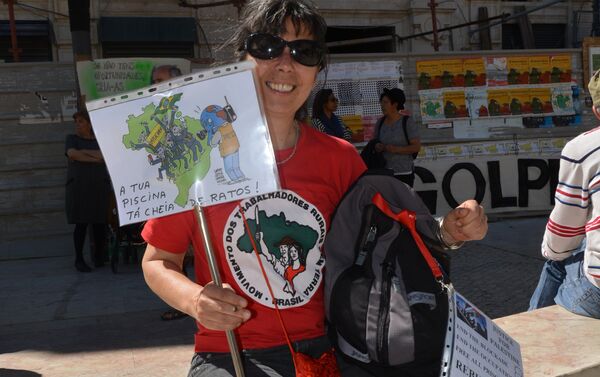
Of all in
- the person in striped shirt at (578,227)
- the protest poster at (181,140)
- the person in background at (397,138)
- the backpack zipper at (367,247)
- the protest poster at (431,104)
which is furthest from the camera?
the protest poster at (431,104)

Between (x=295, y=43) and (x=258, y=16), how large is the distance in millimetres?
147

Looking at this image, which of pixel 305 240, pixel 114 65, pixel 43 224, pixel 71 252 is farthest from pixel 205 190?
pixel 43 224

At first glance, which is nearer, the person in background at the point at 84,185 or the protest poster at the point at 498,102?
the person in background at the point at 84,185

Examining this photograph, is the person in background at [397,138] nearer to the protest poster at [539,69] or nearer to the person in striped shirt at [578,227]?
the protest poster at [539,69]

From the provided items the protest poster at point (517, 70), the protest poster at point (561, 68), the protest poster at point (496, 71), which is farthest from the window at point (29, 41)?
the protest poster at point (561, 68)

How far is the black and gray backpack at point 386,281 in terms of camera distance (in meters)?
1.95

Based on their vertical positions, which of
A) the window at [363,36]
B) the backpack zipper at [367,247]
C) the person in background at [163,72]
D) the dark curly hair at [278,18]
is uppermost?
the window at [363,36]

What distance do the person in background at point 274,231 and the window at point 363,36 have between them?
12870 millimetres

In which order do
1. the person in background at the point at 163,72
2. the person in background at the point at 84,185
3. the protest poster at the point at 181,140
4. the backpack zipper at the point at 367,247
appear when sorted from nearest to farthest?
the protest poster at the point at 181,140 → the backpack zipper at the point at 367,247 → the person in background at the point at 84,185 → the person in background at the point at 163,72

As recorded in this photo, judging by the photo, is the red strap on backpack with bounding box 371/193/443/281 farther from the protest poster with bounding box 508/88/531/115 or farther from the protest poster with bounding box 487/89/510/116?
the protest poster with bounding box 508/88/531/115

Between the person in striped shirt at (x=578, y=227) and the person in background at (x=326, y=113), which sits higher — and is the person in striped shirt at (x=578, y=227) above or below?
below

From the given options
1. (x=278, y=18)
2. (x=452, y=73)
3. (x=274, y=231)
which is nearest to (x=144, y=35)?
(x=452, y=73)

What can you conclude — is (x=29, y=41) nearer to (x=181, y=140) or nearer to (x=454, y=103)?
(x=454, y=103)

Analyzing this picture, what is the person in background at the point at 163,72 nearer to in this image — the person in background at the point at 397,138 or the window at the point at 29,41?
the person in background at the point at 397,138
